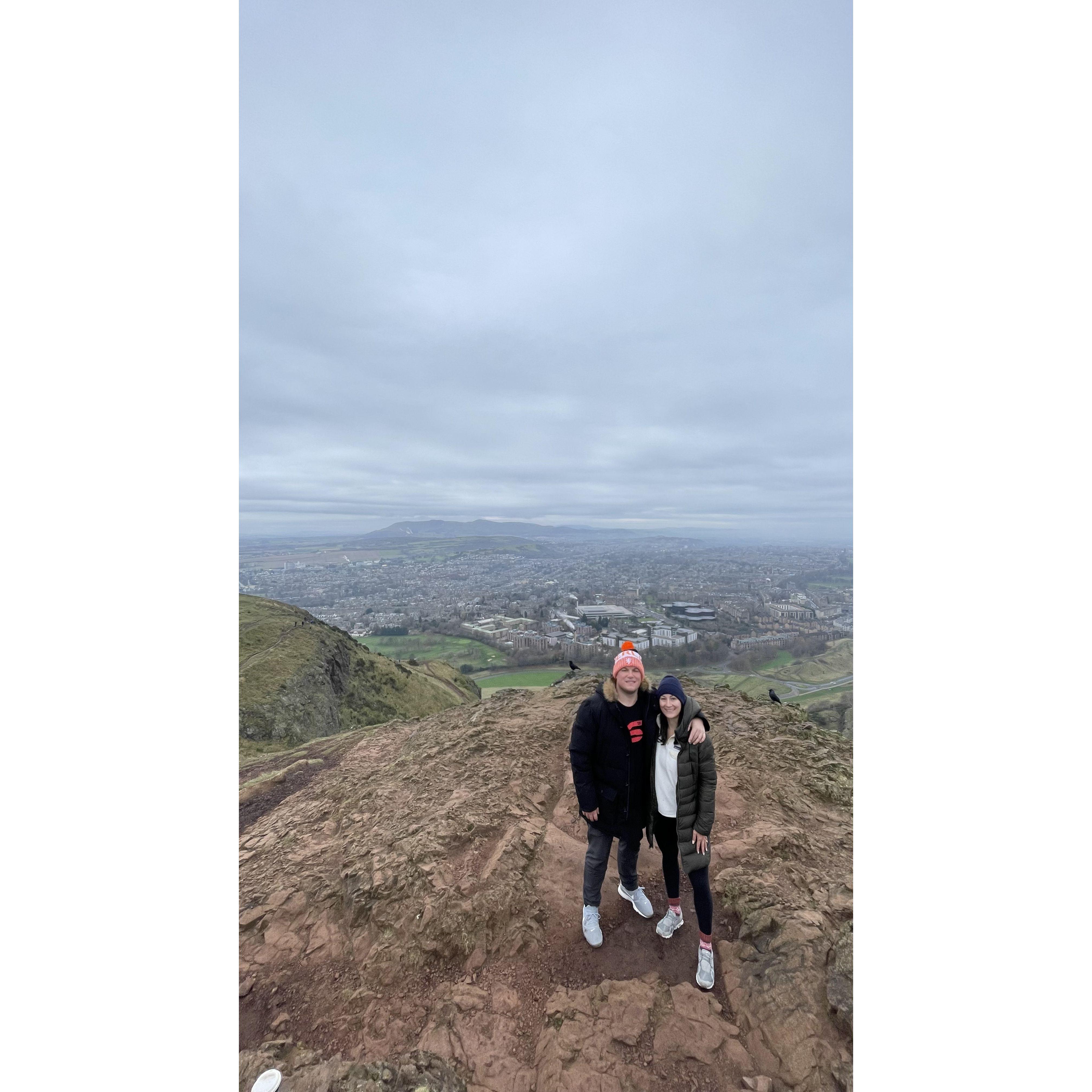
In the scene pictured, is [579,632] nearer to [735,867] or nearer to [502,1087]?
[735,867]

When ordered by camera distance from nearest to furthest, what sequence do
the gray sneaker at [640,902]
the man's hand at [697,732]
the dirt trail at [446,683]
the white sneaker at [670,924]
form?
1. the man's hand at [697,732]
2. the white sneaker at [670,924]
3. the gray sneaker at [640,902]
4. the dirt trail at [446,683]

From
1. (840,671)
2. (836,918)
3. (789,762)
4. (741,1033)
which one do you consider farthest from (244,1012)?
(840,671)

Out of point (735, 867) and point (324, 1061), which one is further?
point (735, 867)

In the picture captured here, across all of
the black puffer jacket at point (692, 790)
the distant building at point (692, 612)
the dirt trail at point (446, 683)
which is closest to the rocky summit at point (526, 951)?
the black puffer jacket at point (692, 790)

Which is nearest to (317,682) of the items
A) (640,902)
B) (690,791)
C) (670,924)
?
(640,902)

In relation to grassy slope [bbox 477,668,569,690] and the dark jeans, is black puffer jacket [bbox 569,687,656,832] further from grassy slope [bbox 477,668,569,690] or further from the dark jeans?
grassy slope [bbox 477,668,569,690]

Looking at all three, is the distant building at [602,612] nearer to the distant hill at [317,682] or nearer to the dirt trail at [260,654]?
the distant hill at [317,682]
